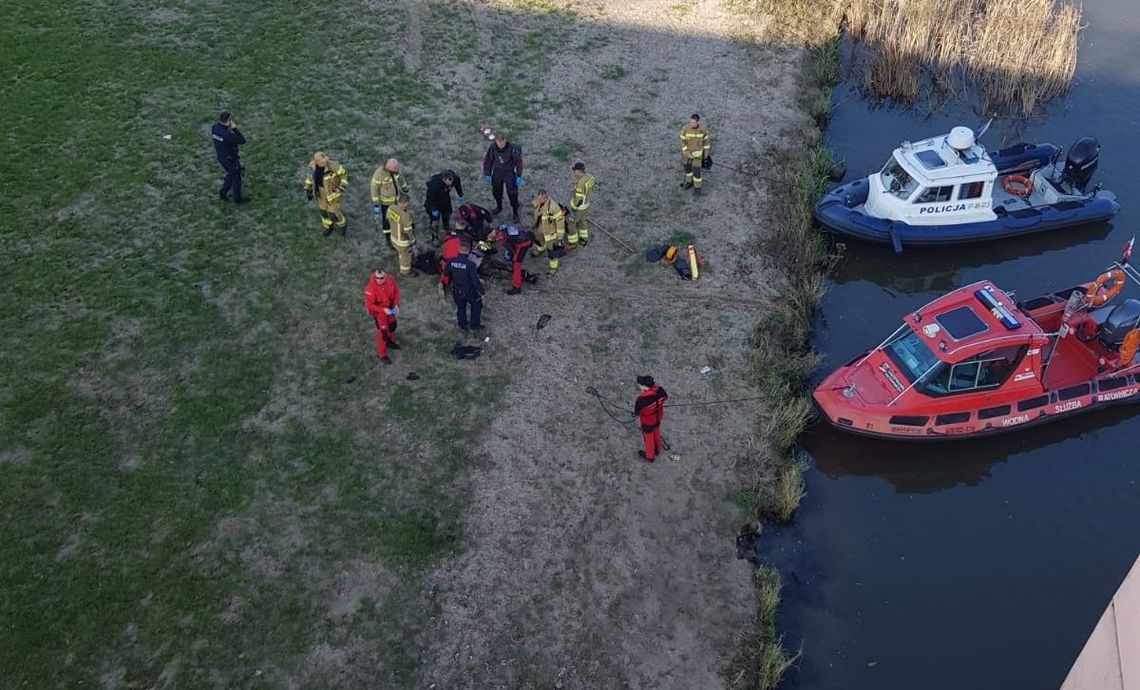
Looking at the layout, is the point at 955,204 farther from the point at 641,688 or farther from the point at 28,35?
the point at 28,35

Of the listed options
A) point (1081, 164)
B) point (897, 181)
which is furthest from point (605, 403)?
point (1081, 164)

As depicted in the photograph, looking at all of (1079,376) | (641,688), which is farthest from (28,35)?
(1079,376)

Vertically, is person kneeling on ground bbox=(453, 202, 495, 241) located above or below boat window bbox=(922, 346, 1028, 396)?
above

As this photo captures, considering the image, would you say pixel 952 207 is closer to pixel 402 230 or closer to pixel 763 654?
pixel 763 654

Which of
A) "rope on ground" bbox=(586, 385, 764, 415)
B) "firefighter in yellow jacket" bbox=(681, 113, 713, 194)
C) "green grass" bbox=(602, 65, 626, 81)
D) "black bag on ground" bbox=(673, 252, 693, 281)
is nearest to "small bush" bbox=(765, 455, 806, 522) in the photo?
"rope on ground" bbox=(586, 385, 764, 415)

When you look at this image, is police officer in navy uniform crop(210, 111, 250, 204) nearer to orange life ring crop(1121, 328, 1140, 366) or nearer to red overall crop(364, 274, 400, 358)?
red overall crop(364, 274, 400, 358)

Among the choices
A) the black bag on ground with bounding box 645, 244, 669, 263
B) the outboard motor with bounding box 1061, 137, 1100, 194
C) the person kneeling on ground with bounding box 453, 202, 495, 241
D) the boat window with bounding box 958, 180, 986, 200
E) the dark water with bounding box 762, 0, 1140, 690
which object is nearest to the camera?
the dark water with bounding box 762, 0, 1140, 690

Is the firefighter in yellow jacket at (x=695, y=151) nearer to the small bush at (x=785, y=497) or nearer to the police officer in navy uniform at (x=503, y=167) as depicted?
the police officer in navy uniform at (x=503, y=167)
